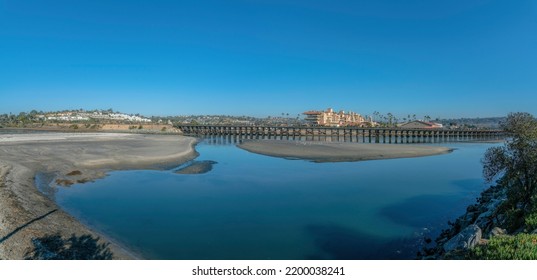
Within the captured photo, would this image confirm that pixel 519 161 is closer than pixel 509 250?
No

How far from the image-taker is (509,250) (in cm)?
635

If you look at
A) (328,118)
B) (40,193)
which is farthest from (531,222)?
(328,118)

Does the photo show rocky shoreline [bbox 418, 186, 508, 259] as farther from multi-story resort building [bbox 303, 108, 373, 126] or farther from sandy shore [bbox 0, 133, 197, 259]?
multi-story resort building [bbox 303, 108, 373, 126]

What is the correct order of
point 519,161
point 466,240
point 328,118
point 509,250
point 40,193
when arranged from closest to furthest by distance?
point 509,250, point 466,240, point 519,161, point 40,193, point 328,118

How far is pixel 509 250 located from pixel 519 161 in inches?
241

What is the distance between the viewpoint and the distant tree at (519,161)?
1066 cm

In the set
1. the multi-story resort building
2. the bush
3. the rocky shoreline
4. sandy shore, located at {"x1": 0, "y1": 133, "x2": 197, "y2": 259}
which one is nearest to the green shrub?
the rocky shoreline

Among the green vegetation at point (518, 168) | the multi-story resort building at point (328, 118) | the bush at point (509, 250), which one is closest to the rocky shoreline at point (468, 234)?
the green vegetation at point (518, 168)

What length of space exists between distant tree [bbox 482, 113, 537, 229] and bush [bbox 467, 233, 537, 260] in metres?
3.87

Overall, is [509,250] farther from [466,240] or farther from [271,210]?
[271,210]

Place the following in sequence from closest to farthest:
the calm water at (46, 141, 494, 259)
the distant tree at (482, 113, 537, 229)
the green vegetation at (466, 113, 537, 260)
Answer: the green vegetation at (466, 113, 537, 260) < the distant tree at (482, 113, 537, 229) < the calm water at (46, 141, 494, 259)

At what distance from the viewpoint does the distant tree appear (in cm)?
1066

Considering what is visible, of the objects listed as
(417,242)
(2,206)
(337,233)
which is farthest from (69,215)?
(417,242)
